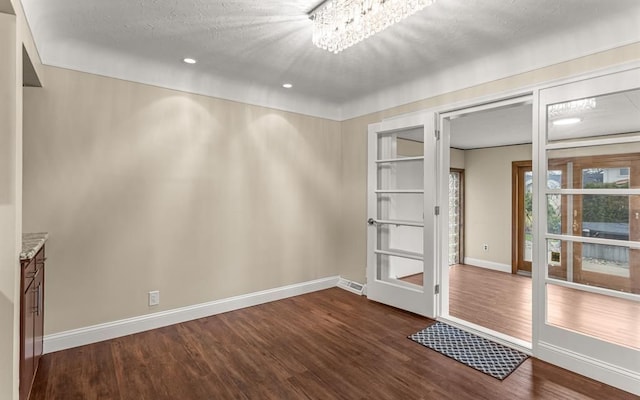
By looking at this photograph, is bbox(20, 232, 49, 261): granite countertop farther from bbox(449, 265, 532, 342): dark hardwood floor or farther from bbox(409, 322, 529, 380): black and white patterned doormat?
bbox(449, 265, 532, 342): dark hardwood floor

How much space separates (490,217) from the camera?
619cm

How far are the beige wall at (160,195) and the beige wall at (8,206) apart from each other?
1.08 metres

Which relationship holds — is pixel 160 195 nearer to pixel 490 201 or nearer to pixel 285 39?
pixel 285 39

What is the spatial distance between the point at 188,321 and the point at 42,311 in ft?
3.94

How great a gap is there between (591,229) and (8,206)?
3.69 m

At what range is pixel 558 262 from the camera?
252cm

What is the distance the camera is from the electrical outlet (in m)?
3.08

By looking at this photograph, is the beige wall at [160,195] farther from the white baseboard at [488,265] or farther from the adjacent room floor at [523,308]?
the white baseboard at [488,265]

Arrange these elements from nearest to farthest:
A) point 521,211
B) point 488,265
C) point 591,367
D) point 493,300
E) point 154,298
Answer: point 591,367 < point 154,298 < point 493,300 < point 521,211 < point 488,265

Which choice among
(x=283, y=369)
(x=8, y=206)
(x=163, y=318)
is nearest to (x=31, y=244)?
(x=8, y=206)

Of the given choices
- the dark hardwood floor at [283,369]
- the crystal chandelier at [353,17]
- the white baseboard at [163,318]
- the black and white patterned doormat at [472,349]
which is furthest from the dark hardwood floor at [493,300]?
the crystal chandelier at [353,17]

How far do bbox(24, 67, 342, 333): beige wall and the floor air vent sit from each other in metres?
0.35

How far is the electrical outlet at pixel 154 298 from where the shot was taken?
10.1 feet

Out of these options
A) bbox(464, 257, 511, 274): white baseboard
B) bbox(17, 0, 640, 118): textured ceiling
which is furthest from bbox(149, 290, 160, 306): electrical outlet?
bbox(464, 257, 511, 274): white baseboard
